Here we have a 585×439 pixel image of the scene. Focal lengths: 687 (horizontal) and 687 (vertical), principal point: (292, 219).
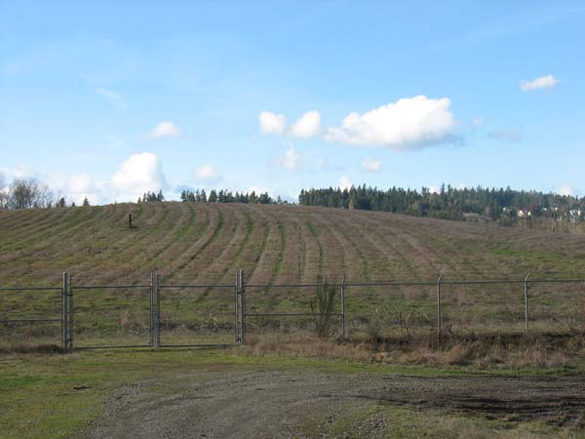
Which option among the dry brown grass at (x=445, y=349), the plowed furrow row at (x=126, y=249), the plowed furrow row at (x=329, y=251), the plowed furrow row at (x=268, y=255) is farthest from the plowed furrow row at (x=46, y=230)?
the dry brown grass at (x=445, y=349)

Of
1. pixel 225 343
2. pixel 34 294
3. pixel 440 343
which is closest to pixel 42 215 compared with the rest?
pixel 34 294

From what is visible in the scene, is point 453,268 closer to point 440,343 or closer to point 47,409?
point 440,343

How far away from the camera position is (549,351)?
62.6ft

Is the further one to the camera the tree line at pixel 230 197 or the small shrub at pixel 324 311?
the tree line at pixel 230 197

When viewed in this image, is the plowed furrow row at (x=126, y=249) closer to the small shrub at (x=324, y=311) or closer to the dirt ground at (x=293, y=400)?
the small shrub at (x=324, y=311)

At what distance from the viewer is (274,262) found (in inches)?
1537

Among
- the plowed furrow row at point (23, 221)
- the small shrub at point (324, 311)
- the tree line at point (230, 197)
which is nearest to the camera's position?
the small shrub at point (324, 311)

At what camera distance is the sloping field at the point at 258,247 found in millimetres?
35812

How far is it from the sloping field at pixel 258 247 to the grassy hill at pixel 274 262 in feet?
0.30

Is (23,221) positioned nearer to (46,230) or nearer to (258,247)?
(46,230)

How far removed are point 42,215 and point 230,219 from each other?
1620 centimetres

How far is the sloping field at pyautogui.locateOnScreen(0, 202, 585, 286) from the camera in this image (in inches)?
1410

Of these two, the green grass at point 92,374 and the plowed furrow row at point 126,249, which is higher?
the plowed furrow row at point 126,249

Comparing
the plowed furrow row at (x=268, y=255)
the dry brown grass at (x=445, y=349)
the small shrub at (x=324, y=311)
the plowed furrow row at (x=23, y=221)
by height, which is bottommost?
the dry brown grass at (x=445, y=349)
